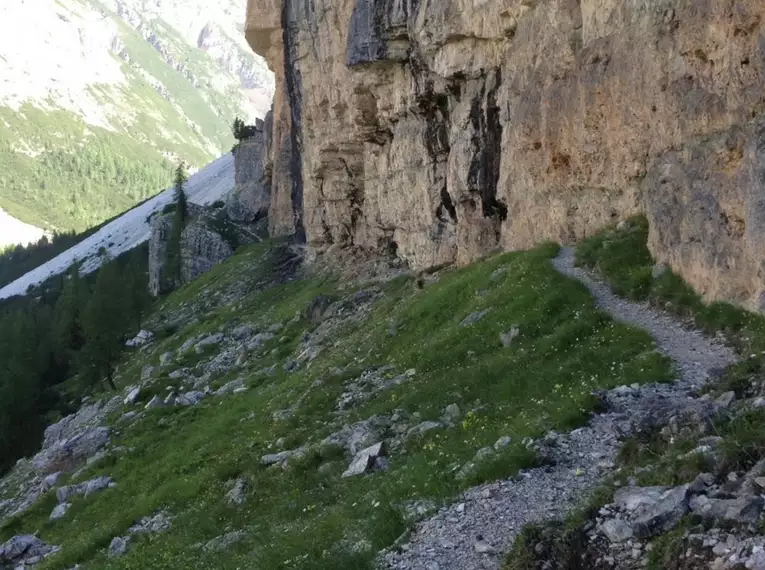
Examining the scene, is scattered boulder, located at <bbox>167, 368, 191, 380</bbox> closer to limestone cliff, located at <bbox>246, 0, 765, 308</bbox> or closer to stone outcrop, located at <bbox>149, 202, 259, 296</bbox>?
limestone cliff, located at <bbox>246, 0, 765, 308</bbox>

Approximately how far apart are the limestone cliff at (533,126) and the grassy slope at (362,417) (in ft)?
14.4

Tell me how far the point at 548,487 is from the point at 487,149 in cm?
3255

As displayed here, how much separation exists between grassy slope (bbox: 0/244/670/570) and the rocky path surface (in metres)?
0.50

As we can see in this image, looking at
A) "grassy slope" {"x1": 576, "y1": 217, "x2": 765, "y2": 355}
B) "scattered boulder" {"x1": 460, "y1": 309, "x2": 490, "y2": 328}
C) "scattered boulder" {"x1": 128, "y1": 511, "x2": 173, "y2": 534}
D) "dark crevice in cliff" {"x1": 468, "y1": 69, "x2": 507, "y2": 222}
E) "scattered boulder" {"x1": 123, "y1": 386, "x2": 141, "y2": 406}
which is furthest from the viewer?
"scattered boulder" {"x1": 123, "y1": 386, "x2": 141, "y2": 406}

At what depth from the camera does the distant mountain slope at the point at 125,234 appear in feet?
503

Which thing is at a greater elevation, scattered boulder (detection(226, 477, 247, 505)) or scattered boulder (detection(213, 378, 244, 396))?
scattered boulder (detection(226, 477, 247, 505))

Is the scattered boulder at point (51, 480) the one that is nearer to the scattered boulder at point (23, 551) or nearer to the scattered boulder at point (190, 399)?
the scattered boulder at point (190, 399)

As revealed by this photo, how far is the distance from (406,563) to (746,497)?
5740 millimetres

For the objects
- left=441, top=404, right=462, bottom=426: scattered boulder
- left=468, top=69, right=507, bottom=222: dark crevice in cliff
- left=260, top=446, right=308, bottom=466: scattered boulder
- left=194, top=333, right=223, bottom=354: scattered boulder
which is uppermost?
left=468, top=69, right=507, bottom=222: dark crevice in cliff

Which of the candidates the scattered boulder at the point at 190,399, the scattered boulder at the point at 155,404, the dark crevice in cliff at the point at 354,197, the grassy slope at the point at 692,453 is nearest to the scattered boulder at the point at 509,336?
the grassy slope at the point at 692,453

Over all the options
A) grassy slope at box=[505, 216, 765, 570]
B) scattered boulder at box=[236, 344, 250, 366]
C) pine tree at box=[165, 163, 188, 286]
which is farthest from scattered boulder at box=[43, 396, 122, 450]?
pine tree at box=[165, 163, 188, 286]

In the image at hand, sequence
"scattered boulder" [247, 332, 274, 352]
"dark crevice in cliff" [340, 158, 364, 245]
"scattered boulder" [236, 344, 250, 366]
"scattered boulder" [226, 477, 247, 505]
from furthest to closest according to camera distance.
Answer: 1. "dark crevice in cliff" [340, 158, 364, 245]
2. "scattered boulder" [247, 332, 274, 352]
3. "scattered boulder" [236, 344, 250, 366]
4. "scattered boulder" [226, 477, 247, 505]

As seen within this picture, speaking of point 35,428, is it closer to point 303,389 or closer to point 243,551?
point 303,389

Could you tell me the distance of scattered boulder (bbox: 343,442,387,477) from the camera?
17469 millimetres
